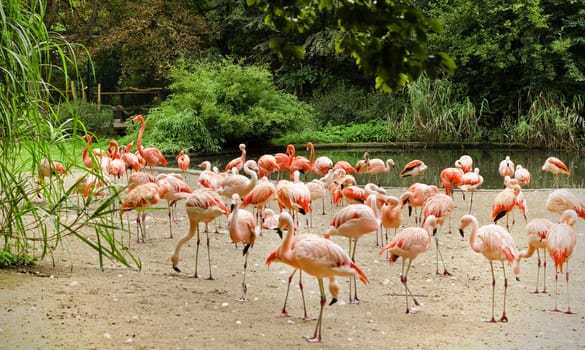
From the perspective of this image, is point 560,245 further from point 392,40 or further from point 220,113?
point 220,113

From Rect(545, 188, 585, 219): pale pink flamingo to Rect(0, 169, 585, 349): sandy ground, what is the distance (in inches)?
19.2

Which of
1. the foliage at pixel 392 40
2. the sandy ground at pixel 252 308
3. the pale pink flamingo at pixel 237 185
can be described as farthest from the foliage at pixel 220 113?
the foliage at pixel 392 40

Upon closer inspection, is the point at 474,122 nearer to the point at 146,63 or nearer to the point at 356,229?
the point at 146,63

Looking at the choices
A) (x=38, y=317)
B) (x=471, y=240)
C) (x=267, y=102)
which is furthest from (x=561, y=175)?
(x=38, y=317)

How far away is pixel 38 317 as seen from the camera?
176 inches

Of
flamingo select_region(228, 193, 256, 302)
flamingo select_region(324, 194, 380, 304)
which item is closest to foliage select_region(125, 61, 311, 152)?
flamingo select_region(228, 193, 256, 302)

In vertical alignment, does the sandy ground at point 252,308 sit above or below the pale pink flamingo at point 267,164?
below

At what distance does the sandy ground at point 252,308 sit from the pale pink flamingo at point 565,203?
488mm

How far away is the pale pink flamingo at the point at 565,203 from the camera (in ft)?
23.5

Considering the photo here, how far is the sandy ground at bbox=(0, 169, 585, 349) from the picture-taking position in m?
4.41

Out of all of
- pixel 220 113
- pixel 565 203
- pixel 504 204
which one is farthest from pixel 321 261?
pixel 220 113

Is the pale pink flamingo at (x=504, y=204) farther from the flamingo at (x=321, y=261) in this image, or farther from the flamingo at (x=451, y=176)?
the flamingo at (x=321, y=261)

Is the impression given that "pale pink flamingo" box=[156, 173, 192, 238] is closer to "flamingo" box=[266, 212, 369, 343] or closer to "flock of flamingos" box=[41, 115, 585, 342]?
"flock of flamingos" box=[41, 115, 585, 342]

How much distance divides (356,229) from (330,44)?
15751 millimetres
